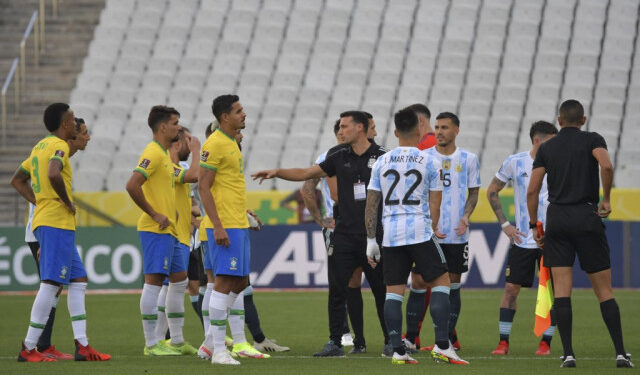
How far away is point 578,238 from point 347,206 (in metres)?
2.20

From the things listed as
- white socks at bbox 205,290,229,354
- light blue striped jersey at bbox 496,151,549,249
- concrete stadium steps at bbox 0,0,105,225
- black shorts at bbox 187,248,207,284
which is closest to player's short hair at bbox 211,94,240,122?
white socks at bbox 205,290,229,354

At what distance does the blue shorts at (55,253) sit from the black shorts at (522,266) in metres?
4.20

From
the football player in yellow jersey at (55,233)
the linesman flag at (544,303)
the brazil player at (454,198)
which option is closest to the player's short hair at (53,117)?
the football player in yellow jersey at (55,233)

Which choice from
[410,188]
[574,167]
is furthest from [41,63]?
[574,167]

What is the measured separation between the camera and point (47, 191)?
9.01 meters

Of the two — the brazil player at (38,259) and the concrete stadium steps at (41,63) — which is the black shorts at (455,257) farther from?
the concrete stadium steps at (41,63)

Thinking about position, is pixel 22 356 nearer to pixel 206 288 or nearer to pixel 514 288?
pixel 206 288

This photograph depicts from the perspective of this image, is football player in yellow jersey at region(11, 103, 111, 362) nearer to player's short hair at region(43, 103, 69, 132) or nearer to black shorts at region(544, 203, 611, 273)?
player's short hair at region(43, 103, 69, 132)

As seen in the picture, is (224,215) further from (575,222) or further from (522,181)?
(522,181)

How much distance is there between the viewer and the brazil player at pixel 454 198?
998 cm

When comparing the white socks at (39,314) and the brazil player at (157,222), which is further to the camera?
the brazil player at (157,222)

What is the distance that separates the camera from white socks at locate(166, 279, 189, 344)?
971cm

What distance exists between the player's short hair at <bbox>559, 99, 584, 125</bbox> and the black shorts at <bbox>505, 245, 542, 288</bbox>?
81.2 inches

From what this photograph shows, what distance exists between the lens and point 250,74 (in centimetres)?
2648
